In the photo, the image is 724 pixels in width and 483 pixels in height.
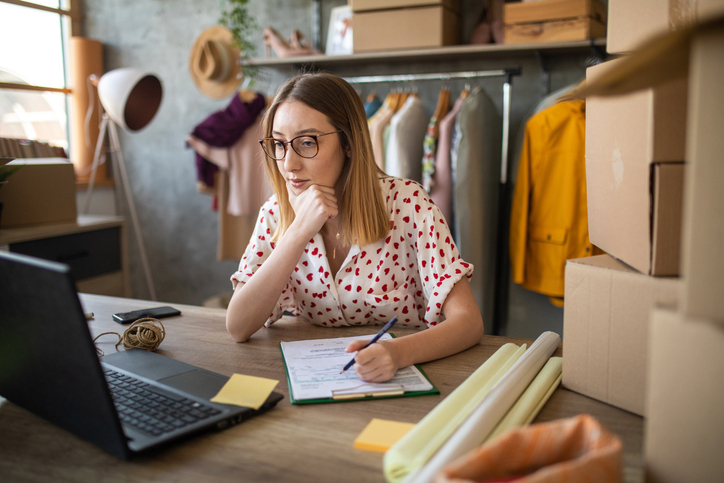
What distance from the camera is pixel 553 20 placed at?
2383 mm

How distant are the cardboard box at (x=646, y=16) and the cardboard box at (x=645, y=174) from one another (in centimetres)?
5

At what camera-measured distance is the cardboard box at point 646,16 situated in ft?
2.46

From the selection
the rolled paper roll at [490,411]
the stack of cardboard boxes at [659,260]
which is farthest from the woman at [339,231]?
the stack of cardboard boxes at [659,260]

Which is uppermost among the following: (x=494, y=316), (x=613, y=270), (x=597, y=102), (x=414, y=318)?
(x=597, y=102)

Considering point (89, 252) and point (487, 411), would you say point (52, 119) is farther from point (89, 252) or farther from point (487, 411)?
point (487, 411)

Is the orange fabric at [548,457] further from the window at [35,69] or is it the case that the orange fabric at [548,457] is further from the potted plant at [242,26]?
the window at [35,69]

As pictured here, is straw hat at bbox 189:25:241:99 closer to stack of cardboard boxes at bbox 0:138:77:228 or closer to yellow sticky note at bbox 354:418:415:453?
stack of cardboard boxes at bbox 0:138:77:228

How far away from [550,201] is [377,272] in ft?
4.04

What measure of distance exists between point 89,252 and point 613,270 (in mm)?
A: 2651

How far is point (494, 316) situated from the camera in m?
2.69

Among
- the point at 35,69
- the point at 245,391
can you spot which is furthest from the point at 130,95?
the point at 245,391

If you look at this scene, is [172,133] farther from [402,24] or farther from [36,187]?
[402,24]

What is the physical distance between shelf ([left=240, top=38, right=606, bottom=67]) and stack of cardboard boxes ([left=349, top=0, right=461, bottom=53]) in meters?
0.03

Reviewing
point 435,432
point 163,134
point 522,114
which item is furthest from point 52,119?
point 435,432
